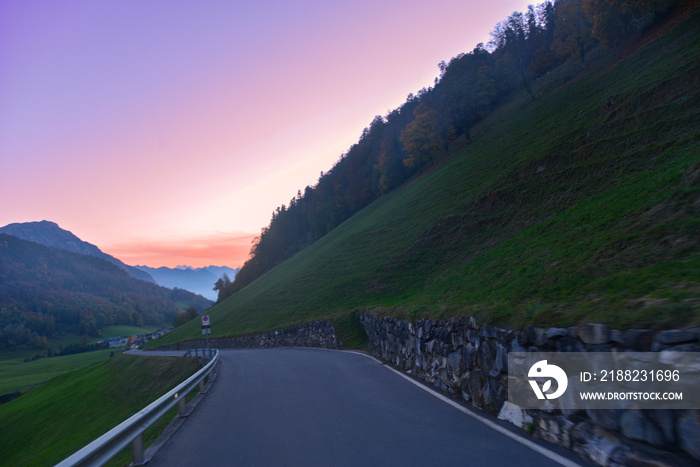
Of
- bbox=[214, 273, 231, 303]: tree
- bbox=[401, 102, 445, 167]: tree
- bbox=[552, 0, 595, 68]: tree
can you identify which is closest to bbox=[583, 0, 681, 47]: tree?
bbox=[552, 0, 595, 68]: tree

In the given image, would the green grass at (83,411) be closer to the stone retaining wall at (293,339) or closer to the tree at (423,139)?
the stone retaining wall at (293,339)

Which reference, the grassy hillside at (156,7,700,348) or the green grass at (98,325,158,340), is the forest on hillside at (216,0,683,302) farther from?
the green grass at (98,325,158,340)

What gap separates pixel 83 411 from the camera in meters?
28.0

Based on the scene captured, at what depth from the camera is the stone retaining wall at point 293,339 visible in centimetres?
2519

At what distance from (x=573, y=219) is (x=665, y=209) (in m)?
4.76

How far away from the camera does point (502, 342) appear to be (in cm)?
699

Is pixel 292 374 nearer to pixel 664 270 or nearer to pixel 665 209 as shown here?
pixel 664 270

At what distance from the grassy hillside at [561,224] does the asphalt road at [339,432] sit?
219cm

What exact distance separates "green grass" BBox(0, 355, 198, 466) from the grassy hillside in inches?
401

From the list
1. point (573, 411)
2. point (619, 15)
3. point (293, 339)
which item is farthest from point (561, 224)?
point (619, 15)

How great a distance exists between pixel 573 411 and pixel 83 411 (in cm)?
3332

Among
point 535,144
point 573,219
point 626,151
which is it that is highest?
point 535,144

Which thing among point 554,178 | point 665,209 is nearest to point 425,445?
point 665,209

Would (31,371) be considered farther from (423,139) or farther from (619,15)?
(619,15)
